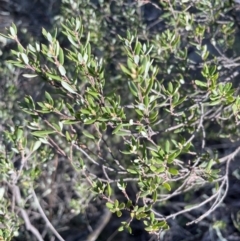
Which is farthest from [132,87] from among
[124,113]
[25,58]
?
[25,58]

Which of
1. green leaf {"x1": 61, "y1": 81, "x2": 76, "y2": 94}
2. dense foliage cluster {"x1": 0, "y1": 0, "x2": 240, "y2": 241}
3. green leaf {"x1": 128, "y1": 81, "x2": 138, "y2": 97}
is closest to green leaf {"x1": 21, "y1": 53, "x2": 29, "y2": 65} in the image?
dense foliage cluster {"x1": 0, "y1": 0, "x2": 240, "y2": 241}

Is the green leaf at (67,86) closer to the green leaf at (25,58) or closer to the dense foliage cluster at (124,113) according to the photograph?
the dense foliage cluster at (124,113)

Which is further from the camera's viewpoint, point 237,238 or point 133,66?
point 237,238

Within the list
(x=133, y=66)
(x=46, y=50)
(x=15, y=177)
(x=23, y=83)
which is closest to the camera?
(x=133, y=66)

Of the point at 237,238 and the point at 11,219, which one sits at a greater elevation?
the point at 11,219

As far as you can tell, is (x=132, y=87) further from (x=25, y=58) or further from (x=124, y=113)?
(x=25, y=58)

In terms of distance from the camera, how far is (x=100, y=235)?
11.4 feet

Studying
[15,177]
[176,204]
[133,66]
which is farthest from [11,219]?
[176,204]

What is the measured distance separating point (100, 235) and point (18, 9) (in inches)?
66.9

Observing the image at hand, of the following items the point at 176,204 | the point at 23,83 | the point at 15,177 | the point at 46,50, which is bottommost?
the point at 176,204

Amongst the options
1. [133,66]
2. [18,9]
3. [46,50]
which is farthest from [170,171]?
[18,9]

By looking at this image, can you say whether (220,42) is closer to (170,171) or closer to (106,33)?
(106,33)

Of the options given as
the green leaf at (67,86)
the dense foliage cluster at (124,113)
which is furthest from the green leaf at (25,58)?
the green leaf at (67,86)

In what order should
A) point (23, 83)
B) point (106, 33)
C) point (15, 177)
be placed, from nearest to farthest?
point (15, 177) < point (106, 33) < point (23, 83)
